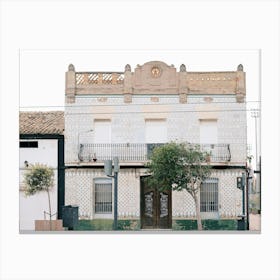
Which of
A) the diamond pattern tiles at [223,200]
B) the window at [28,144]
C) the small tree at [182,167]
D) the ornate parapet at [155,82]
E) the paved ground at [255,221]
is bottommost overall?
the paved ground at [255,221]

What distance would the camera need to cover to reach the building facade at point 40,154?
49.0 feet

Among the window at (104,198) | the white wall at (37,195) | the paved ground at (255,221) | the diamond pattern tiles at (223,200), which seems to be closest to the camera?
the paved ground at (255,221)

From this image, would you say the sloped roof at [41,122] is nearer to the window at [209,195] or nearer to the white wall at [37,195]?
the white wall at [37,195]

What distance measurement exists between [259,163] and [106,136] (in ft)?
8.28

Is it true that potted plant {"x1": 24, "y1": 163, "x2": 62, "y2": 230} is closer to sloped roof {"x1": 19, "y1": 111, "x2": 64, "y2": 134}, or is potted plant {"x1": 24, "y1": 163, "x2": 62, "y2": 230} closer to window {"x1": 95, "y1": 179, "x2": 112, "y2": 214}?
sloped roof {"x1": 19, "y1": 111, "x2": 64, "y2": 134}

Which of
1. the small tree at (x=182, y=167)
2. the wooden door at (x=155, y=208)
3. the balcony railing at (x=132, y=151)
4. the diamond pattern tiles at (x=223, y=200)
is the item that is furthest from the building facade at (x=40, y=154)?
the diamond pattern tiles at (x=223, y=200)

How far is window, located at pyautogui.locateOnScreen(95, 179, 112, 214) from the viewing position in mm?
15078

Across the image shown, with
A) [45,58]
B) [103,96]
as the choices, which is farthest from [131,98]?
[45,58]

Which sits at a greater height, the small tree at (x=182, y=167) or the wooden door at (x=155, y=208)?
the small tree at (x=182, y=167)

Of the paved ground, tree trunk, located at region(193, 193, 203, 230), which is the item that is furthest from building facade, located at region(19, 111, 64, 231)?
the paved ground

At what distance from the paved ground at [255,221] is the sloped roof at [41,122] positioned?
338 cm

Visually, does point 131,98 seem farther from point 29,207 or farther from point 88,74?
point 29,207

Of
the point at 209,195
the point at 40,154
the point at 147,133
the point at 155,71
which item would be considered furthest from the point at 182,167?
the point at 40,154

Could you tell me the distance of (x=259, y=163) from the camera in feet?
48.0
